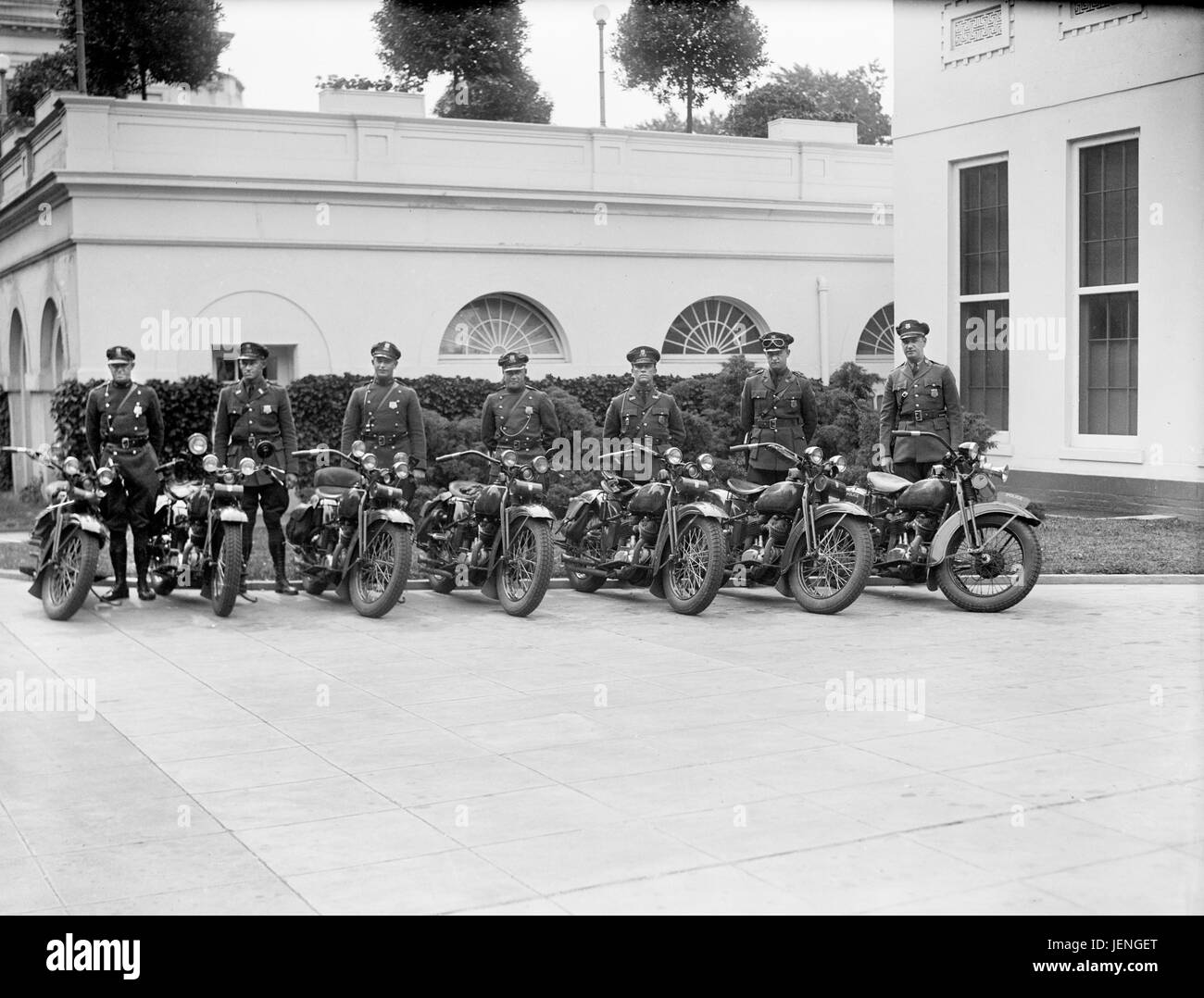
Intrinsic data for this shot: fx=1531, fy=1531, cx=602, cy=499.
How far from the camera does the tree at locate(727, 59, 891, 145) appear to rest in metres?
44.6

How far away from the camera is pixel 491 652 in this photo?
9242 mm

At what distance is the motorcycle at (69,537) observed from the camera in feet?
34.5

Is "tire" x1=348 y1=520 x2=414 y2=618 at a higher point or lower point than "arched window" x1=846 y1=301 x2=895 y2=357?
lower

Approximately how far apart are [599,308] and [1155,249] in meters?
10.9

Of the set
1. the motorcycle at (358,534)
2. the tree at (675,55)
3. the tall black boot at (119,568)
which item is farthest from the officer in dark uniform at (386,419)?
the tree at (675,55)

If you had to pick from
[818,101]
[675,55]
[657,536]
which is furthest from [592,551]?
[818,101]

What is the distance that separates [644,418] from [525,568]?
164cm

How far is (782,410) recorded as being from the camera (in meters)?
12.0

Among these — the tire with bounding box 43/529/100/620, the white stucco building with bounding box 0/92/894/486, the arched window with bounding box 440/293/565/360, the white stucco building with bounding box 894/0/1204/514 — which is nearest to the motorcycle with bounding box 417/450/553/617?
the tire with bounding box 43/529/100/620

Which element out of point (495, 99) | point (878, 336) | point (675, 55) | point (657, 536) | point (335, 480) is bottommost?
point (657, 536)

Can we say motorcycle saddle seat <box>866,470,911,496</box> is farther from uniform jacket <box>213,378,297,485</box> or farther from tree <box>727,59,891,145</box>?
tree <box>727,59,891,145</box>

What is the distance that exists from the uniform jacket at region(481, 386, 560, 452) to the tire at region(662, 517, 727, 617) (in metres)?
1.48

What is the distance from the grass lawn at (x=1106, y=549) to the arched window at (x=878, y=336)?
460 inches

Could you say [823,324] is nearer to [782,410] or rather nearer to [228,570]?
[782,410]
